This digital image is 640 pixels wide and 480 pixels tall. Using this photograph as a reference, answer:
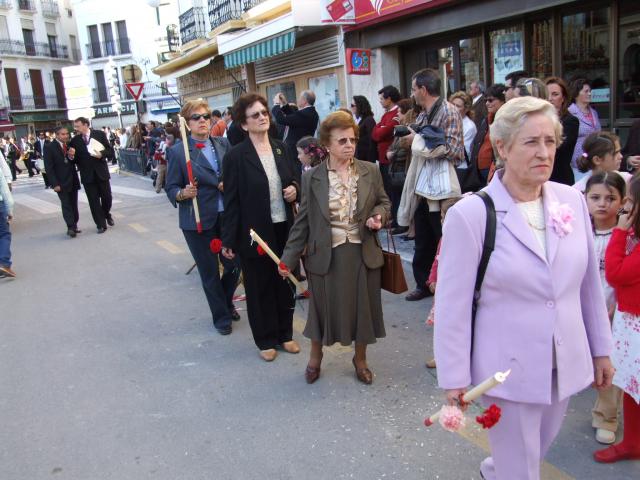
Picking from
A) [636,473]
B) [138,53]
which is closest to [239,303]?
[636,473]

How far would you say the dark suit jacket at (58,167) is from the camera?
34.5 ft

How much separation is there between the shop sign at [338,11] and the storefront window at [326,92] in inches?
69.2

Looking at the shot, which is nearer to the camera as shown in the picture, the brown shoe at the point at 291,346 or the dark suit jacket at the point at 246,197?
the dark suit jacket at the point at 246,197

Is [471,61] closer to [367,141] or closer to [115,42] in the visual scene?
[367,141]

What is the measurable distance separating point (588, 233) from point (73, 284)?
666cm

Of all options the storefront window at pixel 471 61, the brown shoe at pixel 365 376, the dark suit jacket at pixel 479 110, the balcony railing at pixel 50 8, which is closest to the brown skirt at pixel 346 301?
the brown shoe at pixel 365 376

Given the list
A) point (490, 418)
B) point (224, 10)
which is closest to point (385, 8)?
point (224, 10)

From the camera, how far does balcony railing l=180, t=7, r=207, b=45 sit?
65.9 feet

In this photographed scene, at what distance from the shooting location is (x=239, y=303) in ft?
20.2

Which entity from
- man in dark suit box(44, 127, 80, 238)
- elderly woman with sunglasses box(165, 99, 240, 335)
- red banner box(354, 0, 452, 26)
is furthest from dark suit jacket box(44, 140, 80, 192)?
elderly woman with sunglasses box(165, 99, 240, 335)

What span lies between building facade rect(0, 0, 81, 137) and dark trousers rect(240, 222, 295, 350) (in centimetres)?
4582

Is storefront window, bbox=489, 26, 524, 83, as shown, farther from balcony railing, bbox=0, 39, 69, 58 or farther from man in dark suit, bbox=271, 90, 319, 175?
balcony railing, bbox=0, 39, 69, 58

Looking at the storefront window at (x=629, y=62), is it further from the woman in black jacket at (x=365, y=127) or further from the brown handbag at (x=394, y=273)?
the brown handbag at (x=394, y=273)

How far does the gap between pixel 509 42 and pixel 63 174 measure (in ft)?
25.7
